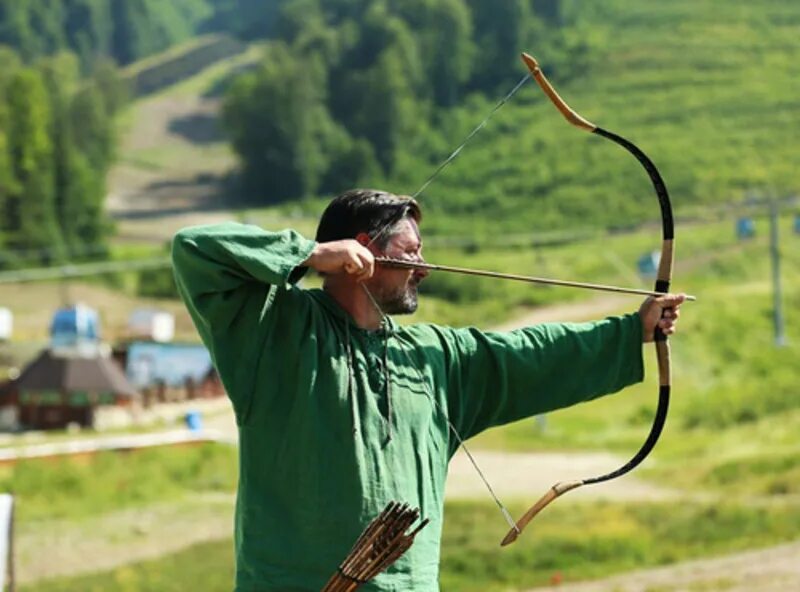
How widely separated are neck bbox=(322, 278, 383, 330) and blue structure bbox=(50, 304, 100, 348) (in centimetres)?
2633

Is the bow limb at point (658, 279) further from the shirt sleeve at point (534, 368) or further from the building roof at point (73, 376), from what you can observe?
the building roof at point (73, 376)

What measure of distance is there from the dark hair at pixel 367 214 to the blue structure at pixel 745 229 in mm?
47000

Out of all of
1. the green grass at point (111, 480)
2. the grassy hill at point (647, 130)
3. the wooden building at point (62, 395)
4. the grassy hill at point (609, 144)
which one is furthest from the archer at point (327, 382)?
the grassy hill at point (647, 130)

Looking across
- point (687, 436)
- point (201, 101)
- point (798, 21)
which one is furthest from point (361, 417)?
point (201, 101)

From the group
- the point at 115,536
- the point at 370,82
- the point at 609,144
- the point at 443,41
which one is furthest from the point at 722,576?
the point at 443,41

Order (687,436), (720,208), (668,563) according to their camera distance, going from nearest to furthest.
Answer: (668,563) → (687,436) → (720,208)

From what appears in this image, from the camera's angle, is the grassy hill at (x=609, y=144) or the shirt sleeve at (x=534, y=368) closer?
the shirt sleeve at (x=534, y=368)

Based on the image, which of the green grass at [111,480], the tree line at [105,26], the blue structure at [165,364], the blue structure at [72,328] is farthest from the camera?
the tree line at [105,26]

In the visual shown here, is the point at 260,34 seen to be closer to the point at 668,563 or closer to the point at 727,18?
the point at 727,18

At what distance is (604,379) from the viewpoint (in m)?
4.80

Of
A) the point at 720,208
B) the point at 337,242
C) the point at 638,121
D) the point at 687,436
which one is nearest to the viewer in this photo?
the point at 337,242

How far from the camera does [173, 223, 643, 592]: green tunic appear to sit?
425 centimetres

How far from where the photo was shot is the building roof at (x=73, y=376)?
2855 centimetres

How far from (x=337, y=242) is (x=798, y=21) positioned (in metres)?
84.3
